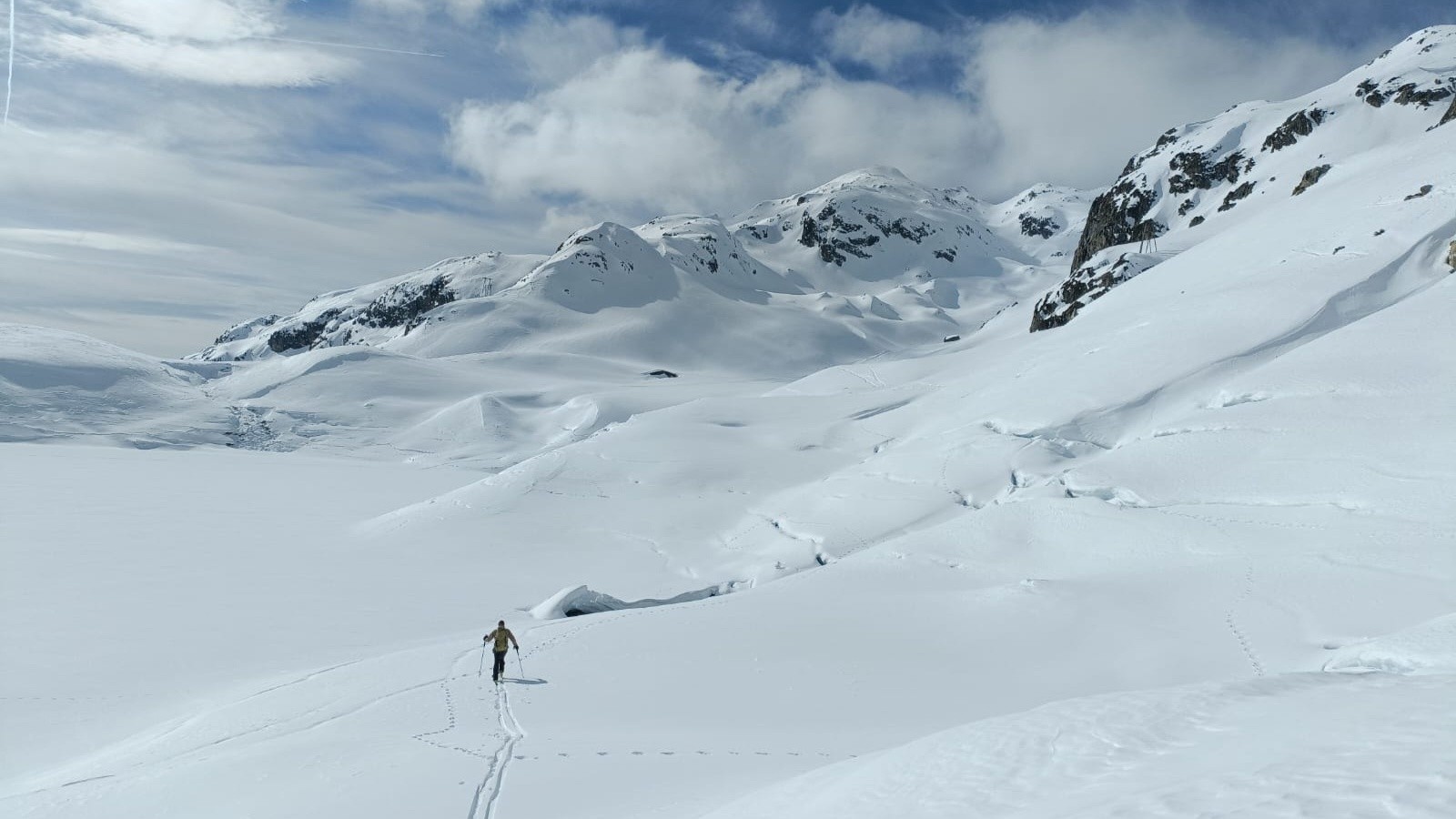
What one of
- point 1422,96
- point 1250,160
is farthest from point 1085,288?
point 1250,160

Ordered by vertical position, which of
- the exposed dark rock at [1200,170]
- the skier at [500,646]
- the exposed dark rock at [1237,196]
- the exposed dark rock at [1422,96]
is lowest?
Answer: the skier at [500,646]

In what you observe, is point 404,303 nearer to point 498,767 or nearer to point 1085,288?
point 1085,288

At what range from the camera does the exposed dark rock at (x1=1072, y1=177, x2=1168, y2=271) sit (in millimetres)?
118694

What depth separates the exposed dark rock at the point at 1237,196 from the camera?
97562mm

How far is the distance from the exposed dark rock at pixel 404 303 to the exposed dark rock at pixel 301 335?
39.5 feet

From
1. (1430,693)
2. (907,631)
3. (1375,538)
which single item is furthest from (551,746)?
(1375,538)

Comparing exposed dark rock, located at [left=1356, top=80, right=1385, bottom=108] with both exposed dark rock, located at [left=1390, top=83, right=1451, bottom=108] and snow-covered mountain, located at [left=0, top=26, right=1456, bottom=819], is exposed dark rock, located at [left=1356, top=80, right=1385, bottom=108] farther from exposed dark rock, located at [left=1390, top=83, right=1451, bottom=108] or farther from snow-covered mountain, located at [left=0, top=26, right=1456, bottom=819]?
snow-covered mountain, located at [left=0, top=26, right=1456, bottom=819]

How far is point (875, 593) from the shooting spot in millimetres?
20453

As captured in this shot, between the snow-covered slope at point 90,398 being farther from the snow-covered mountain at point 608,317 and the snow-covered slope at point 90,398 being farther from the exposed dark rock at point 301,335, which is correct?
the exposed dark rock at point 301,335

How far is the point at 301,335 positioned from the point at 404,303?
2973 centimetres

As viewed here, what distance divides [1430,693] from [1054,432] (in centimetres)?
2321

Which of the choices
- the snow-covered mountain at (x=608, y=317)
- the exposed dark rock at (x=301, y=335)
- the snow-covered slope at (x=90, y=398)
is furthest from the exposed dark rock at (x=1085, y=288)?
the exposed dark rock at (x=301, y=335)

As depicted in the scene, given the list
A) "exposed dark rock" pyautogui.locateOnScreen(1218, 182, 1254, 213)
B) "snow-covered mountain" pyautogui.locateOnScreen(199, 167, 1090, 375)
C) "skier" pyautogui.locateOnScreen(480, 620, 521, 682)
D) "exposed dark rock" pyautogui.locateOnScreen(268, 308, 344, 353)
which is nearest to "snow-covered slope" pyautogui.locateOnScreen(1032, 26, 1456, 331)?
"exposed dark rock" pyautogui.locateOnScreen(1218, 182, 1254, 213)

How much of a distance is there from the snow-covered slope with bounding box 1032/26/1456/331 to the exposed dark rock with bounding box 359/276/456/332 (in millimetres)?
128501
